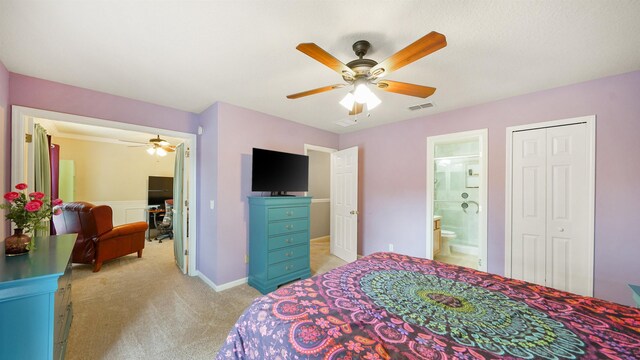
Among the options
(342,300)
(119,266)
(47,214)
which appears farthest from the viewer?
(119,266)

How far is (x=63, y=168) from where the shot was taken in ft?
15.5

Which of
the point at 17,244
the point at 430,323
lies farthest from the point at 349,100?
the point at 17,244

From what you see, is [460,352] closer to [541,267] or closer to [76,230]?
[541,267]

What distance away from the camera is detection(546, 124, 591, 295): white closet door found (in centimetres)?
231

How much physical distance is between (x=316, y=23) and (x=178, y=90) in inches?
75.6

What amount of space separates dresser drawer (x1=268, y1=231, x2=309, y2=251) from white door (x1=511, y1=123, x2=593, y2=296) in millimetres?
2569

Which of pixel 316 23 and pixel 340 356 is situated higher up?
pixel 316 23

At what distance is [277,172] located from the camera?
316 cm

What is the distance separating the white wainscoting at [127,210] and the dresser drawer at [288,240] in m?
4.92

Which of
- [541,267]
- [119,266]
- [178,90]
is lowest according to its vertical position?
[119,266]

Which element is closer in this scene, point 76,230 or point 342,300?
point 342,300

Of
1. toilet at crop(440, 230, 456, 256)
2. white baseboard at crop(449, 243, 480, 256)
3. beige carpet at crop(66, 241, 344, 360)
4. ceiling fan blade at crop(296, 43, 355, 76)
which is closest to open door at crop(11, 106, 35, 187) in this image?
beige carpet at crop(66, 241, 344, 360)

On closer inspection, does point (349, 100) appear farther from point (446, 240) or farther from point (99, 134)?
point (99, 134)

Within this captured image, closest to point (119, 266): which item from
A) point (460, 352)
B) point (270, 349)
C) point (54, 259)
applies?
point (54, 259)
